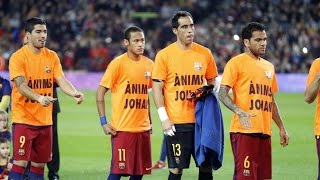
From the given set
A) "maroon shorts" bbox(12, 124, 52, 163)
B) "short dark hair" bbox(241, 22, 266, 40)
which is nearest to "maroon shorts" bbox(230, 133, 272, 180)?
"short dark hair" bbox(241, 22, 266, 40)

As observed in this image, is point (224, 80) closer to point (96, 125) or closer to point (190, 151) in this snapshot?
point (190, 151)

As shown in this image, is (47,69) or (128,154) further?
(47,69)

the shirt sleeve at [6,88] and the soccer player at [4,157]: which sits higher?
the shirt sleeve at [6,88]

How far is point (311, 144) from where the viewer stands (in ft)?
62.1

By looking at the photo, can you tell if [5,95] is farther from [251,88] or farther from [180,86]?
[251,88]

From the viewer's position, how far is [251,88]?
1020 centimetres

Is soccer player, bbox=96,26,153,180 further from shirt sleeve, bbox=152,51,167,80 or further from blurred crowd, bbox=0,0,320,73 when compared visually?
blurred crowd, bbox=0,0,320,73

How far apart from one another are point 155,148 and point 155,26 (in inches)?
838

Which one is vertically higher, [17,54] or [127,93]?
[17,54]

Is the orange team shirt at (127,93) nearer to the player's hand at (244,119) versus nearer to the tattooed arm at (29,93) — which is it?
the tattooed arm at (29,93)

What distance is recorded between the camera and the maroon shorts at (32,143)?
37.0 feet

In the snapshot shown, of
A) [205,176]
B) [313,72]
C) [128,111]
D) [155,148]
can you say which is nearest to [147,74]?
[128,111]

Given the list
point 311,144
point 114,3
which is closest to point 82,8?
point 114,3

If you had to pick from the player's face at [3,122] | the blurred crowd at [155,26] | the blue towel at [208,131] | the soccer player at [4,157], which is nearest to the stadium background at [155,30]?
the blurred crowd at [155,26]
